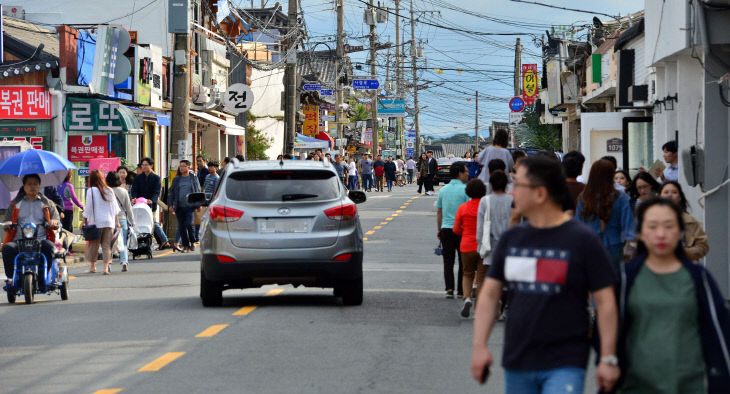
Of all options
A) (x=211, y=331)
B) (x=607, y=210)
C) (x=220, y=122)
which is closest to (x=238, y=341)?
(x=211, y=331)

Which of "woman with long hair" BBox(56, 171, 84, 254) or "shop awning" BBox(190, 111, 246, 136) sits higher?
"shop awning" BBox(190, 111, 246, 136)

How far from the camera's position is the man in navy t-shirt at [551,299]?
17.2ft

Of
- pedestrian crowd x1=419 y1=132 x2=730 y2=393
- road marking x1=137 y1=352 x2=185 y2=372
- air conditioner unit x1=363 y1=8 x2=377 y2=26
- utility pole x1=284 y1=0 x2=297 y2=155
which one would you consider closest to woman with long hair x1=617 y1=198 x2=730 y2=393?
pedestrian crowd x1=419 y1=132 x2=730 y2=393

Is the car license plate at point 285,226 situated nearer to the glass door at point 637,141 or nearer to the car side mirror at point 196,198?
the car side mirror at point 196,198

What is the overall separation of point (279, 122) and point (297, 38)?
29409mm

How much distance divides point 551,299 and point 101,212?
1526 cm

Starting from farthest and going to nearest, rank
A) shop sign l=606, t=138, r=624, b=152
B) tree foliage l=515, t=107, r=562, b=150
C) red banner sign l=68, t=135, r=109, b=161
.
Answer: tree foliage l=515, t=107, r=562, b=150, red banner sign l=68, t=135, r=109, b=161, shop sign l=606, t=138, r=624, b=152

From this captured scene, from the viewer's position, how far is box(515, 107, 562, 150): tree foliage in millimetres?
48625

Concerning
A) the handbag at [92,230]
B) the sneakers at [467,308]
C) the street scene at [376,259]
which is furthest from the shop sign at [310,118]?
the sneakers at [467,308]

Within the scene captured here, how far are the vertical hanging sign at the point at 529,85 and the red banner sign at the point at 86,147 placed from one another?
34159mm

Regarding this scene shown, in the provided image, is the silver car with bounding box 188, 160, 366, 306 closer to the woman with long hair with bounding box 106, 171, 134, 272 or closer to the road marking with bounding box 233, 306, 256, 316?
the road marking with bounding box 233, 306, 256, 316

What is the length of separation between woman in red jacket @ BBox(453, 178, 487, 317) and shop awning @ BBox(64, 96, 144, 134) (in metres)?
19.2

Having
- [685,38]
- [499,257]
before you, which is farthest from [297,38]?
[499,257]

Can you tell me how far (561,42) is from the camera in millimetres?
43969
